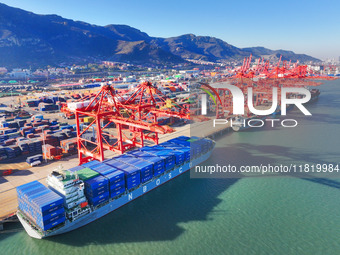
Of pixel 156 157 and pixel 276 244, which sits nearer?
→ pixel 276 244

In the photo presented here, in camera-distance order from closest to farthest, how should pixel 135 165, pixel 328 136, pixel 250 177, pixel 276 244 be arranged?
pixel 276 244
pixel 135 165
pixel 250 177
pixel 328 136

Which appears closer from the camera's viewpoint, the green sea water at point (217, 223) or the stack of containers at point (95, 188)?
the green sea water at point (217, 223)

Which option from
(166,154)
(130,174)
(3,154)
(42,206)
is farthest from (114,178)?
(3,154)

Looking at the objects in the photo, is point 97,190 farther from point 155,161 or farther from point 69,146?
point 69,146

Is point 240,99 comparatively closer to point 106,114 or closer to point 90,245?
point 106,114

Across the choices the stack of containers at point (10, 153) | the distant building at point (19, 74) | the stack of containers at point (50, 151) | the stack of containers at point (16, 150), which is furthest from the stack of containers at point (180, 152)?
the distant building at point (19, 74)

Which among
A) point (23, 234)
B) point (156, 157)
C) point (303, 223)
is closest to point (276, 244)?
point (303, 223)

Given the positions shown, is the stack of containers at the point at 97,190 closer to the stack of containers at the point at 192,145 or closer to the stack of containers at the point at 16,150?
the stack of containers at the point at 192,145

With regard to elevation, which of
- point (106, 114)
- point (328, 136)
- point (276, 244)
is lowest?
point (276, 244)
